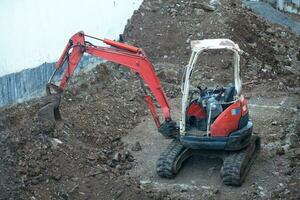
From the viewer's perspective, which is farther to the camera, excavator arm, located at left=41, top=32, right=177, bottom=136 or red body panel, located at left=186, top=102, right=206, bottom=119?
excavator arm, located at left=41, top=32, right=177, bottom=136

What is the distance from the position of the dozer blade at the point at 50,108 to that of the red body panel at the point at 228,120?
2904 millimetres

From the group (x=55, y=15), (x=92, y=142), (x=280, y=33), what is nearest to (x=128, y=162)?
(x=92, y=142)

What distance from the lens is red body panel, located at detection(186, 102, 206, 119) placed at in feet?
31.4

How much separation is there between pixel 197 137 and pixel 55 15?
4039 mm

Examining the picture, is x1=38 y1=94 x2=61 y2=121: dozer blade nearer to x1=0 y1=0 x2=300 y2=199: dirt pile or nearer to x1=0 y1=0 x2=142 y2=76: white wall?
x1=0 y1=0 x2=300 y2=199: dirt pile

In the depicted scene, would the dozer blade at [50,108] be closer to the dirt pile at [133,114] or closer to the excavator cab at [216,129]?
the dirt pile at [133,114]

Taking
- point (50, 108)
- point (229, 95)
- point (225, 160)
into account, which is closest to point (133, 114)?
point (50, 108)

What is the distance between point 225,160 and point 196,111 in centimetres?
98

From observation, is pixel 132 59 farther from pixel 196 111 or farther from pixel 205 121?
pixel 205 121

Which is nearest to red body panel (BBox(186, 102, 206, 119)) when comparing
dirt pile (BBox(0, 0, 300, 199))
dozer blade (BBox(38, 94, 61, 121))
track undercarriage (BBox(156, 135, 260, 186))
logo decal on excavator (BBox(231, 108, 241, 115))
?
track undercarriage (BBox(156, 135, 260, 186))

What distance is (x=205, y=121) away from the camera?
31.3 ft

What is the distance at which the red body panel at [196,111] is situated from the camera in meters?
9.58

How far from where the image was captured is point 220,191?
892cm

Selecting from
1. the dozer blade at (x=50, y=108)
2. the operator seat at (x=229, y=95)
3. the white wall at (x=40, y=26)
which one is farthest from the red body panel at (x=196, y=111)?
the white wall at (x=40, y=26)
